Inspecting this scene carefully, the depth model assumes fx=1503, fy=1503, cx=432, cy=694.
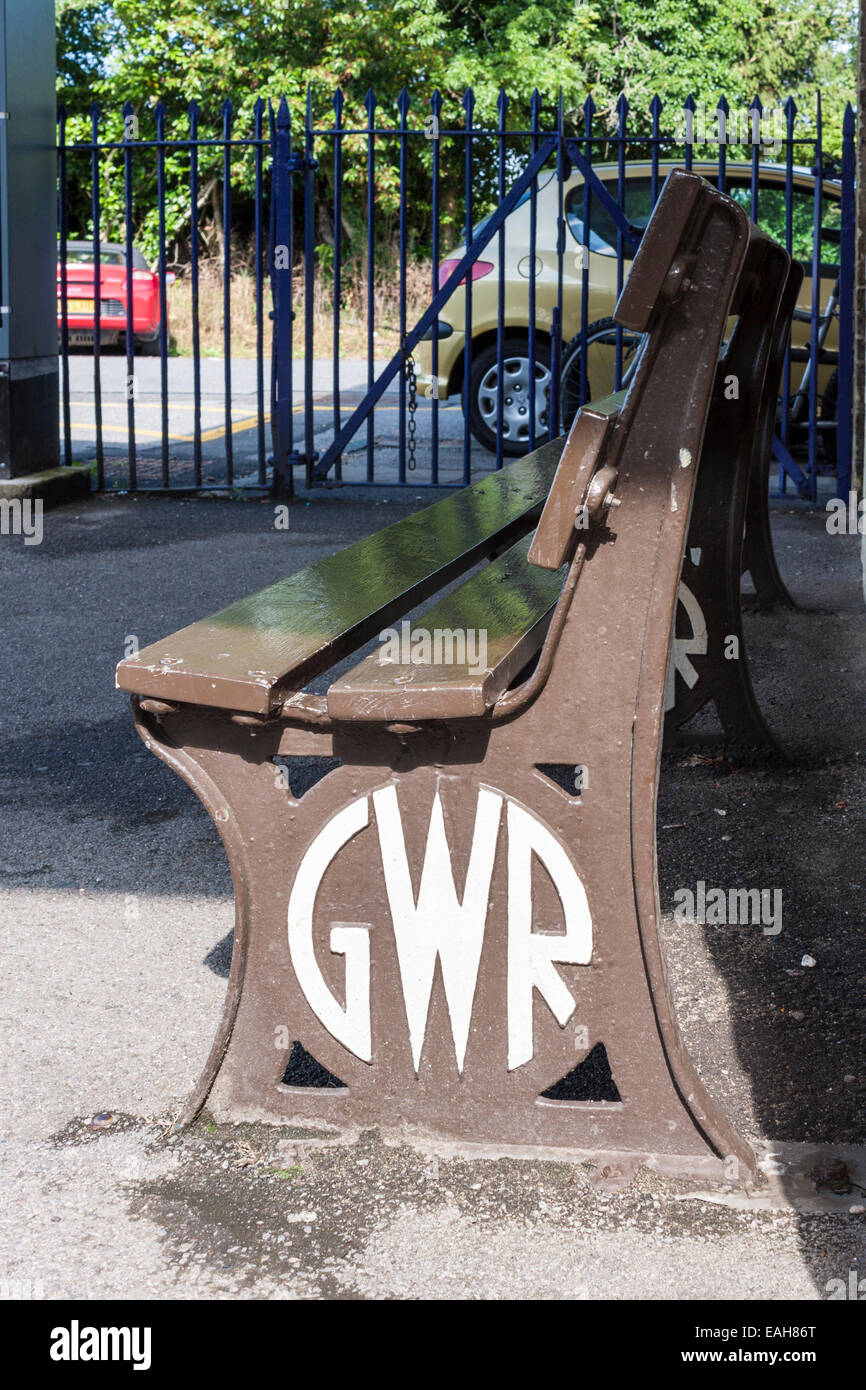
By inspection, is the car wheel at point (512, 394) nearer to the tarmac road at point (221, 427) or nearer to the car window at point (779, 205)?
the tarmac road at point (221, 427)

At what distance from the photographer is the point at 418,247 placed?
2689 cm

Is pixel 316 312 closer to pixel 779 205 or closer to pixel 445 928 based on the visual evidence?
pixel 779 205

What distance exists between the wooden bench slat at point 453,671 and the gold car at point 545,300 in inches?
260

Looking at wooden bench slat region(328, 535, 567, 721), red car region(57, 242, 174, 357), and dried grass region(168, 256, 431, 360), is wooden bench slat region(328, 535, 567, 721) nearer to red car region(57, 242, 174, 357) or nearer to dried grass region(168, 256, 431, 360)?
red car region(57, 242, 174, 357)

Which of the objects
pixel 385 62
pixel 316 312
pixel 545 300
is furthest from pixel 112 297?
pixel 545 300

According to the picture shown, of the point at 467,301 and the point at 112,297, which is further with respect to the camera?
the point at 112,297

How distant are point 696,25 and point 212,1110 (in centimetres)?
2965

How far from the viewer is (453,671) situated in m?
2.23

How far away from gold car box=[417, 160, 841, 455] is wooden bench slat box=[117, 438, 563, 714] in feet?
18.7

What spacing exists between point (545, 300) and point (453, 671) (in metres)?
7.95

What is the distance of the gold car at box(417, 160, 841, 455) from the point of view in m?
9.28
